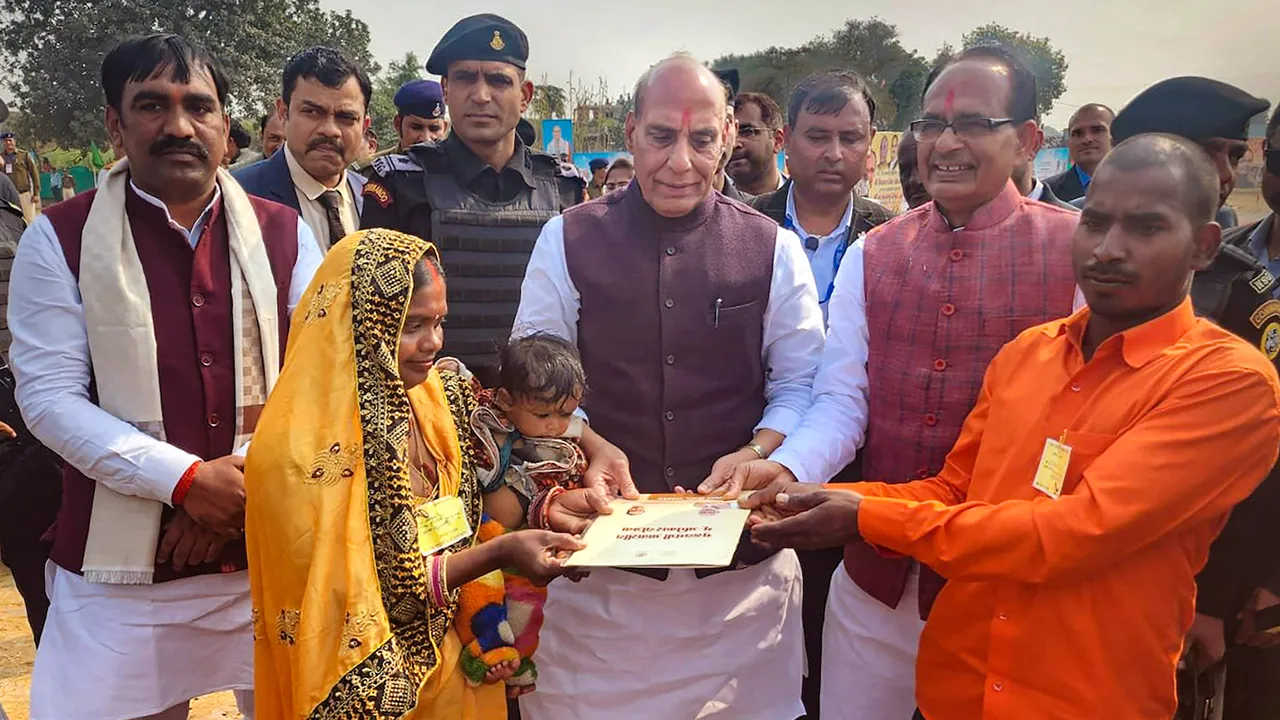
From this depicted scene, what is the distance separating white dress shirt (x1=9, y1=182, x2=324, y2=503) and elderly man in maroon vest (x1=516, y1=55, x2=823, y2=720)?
119cm

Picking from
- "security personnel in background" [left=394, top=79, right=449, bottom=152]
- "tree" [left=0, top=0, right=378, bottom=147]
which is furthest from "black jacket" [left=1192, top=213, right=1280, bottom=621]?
"tree" [left=0, top=0, right=378, bottom=147]

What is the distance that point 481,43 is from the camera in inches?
165

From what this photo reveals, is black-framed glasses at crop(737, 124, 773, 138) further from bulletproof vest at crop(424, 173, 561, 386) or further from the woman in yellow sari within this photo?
the woman in yellow sari

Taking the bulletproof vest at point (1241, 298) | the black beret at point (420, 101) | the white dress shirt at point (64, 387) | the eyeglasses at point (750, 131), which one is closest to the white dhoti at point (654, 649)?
the white dress shirt at point (64, 387)

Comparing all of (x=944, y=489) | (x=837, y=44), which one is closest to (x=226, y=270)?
(x=944, y=489)

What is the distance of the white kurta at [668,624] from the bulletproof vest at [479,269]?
3.20 feet

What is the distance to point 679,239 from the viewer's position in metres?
3.03

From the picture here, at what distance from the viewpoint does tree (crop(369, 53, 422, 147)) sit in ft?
106

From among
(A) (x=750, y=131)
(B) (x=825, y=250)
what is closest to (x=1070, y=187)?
(A) (x=750, y=131)

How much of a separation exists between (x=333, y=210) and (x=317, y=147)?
0.31 m

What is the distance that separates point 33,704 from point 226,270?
1.39 meters

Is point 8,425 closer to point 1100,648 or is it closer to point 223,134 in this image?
point 223,134

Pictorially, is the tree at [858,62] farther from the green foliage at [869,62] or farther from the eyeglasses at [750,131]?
the eyeglasses at [750,131]

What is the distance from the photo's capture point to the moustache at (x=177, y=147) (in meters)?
2.64
